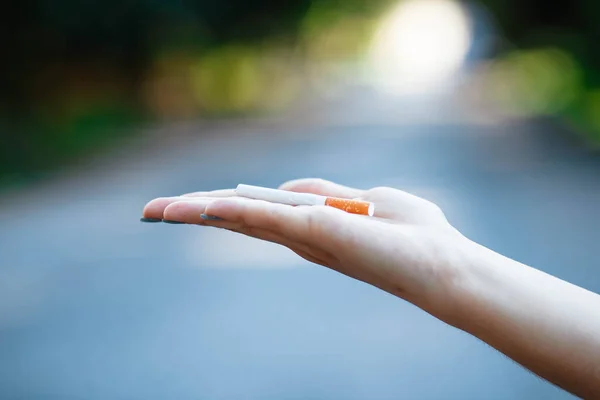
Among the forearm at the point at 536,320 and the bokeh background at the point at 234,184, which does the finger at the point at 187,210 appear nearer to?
the forearm at the point at 536,320

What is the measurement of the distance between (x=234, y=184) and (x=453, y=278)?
18.3ft

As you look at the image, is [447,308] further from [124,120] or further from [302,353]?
[124,120]

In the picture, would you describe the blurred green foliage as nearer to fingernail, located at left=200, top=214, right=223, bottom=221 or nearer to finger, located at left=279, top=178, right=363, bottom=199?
finger, located at left=279, top=178, right=363, bottom=199

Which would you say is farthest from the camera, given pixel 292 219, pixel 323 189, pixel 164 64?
pixel 164 64

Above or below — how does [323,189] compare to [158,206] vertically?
above

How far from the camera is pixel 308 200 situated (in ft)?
5.40

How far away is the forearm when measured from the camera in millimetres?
1296

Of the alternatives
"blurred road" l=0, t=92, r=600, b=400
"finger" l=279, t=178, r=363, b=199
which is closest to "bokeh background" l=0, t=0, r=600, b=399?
"blurred road" l=0, t=92, r=600, b=400

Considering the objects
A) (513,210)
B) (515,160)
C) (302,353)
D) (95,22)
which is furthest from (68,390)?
(95,22)

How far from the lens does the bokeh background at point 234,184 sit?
3.14 meters

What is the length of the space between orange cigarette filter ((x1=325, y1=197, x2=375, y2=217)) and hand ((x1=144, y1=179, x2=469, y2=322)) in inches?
1.8

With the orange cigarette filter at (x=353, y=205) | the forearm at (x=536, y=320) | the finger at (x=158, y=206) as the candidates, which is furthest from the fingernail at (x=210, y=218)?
the forearm at (x=536, y=320)

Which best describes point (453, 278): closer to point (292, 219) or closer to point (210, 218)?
point (292, 219)

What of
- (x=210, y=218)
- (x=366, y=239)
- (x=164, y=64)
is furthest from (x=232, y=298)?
(x=164, y=64)
